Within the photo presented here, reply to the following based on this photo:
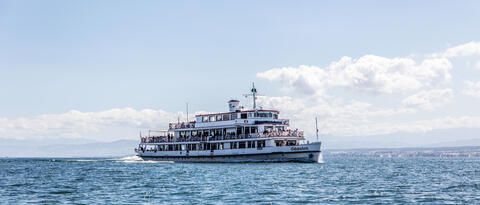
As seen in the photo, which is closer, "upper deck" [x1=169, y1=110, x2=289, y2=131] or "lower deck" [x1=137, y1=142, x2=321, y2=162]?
"lower deck" [x1=137, y1=142, x2=321, y2=162]

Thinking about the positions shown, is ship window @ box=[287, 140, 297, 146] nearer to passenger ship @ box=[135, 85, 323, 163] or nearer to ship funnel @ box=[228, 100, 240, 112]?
passenger ship @ box=[135, 85, 323, 163]

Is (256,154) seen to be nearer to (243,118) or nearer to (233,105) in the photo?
(243,118)

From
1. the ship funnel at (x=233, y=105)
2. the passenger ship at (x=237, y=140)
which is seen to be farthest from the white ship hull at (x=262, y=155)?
the ship funnel at (x=233, y=105)

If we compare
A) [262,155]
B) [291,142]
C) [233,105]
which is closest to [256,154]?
[262,155]

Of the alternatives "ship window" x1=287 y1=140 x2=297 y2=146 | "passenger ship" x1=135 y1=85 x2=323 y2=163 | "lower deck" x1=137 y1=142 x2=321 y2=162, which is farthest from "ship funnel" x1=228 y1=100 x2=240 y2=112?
"ship window" x1=287 y1=140 x2=297 y2=146

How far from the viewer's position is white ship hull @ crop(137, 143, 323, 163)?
77125mm

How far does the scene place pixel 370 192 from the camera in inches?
1556

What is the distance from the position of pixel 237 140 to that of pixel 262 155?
501 centimetres

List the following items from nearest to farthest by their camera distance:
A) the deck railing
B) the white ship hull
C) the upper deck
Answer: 1. the white ship hull
2. the deck railing
3. the upper deck

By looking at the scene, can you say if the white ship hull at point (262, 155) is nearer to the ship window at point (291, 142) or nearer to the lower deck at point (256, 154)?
the lower deck at point (256, 154)

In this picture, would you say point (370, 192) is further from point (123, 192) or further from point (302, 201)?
point (123, 192)

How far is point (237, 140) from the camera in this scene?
8312 centimetres

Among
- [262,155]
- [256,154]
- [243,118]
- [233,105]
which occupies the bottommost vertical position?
[262,155]

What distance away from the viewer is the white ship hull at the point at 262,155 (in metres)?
77.1
